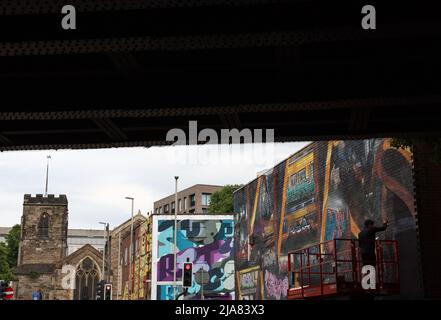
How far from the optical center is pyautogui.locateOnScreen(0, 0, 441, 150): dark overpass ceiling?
6.93 meters

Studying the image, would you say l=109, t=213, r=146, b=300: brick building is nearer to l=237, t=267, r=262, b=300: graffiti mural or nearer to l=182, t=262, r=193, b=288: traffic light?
l=237, t=267, r=262, b=300: graffiti mural

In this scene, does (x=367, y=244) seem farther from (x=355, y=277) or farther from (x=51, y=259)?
(x=51, y=259)

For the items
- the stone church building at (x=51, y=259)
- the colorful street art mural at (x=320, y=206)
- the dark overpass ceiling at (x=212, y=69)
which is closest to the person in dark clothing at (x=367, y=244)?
the colorful street art mural at (x=320, y=206)

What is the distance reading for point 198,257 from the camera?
62.0 m

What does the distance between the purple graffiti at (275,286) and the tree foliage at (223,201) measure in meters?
58.4

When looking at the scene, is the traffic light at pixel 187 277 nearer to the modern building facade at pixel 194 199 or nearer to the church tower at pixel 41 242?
the church tower at pixel 41 242

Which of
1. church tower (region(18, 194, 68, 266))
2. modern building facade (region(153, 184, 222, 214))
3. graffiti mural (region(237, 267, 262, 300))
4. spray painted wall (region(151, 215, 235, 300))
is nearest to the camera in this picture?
graffiti mural (region(237, 267, 262, 300))

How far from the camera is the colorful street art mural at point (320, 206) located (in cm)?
1861

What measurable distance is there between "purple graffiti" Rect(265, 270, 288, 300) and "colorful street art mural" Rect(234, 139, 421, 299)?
0.05 meters

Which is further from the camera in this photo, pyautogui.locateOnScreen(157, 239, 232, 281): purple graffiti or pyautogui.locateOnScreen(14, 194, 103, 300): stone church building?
pyautogui.locateOnScreen(14, 194, 103, 300): stone church building

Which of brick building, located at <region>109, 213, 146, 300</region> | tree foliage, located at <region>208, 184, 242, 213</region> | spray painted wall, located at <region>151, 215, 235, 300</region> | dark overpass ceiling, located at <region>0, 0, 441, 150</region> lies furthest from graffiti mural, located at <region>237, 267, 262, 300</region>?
brick building, located at <region>109, 213, 146, 300</region>
